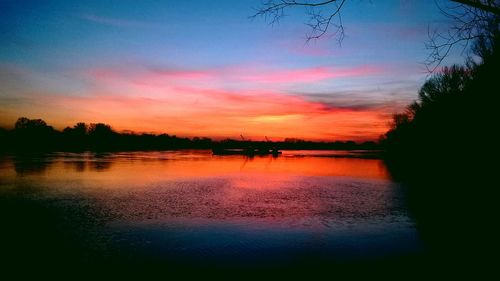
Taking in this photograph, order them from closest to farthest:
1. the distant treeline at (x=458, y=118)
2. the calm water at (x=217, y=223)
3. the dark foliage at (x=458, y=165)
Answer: the calm water at (x=217, y=223)
the dark foliage at (x=458, y=165)
the distant treeline at (x=458, y=118)

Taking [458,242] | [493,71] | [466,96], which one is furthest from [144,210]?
[466,96]

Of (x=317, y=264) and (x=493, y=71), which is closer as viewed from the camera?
(x=317, y=264)

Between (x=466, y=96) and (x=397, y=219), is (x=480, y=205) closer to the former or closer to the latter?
(x=397, y=219)

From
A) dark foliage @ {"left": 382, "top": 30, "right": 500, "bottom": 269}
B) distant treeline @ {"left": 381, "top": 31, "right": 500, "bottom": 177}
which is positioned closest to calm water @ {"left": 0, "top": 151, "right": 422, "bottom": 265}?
dark foliage @ {"left": 382, "top": 30, "right": 500, "bottom": 269}

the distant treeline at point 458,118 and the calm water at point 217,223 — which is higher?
the distant treeline at point 458,118

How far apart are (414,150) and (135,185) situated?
198ft

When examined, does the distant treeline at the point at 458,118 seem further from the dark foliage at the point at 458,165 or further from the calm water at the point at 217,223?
the calm water at the point at 217,223

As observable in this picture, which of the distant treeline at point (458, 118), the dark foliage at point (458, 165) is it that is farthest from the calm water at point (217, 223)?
the distant treeline at point (458, 118)

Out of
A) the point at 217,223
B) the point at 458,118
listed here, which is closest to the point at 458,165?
the point at 458,118

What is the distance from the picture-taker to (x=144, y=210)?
14734 millimetres

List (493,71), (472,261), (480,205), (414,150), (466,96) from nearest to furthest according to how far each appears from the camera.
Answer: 1. (472,261)
2. (480,205)
3. (493,71)
4. (466,96)
5. (414,150)

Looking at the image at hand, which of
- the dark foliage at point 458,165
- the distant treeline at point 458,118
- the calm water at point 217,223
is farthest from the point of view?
the distant treeline at point 458,118

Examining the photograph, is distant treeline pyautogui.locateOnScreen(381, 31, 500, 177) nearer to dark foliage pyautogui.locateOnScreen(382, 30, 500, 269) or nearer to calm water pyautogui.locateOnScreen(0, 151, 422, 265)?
dark foliage pyautogui.locateOnScreen(382, 30, 500, 269)

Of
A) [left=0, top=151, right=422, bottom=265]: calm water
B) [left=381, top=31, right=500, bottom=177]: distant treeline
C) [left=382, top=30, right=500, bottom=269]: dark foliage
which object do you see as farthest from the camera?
[left=381, top=31, right=500, bottom=177]: distant treeline
